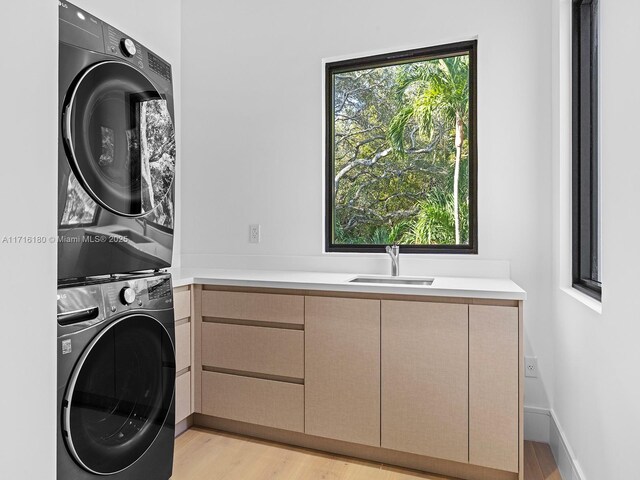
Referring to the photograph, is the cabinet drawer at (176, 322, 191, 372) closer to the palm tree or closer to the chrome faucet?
the chrome faucet

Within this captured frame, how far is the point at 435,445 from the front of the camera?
182 cm

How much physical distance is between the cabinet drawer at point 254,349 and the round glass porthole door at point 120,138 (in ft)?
2.75

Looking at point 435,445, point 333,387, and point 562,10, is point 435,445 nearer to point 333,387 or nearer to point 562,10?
point 333,387

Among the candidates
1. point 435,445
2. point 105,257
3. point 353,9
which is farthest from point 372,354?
point 353,9

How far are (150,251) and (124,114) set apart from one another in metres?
0.50

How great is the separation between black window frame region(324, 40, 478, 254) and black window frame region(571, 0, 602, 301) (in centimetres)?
51

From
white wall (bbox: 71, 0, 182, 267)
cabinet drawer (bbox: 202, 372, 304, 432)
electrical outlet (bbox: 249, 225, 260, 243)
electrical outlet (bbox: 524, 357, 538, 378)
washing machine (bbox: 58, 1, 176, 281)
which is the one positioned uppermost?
white wall (bbox: 71, 0, 182, 267)

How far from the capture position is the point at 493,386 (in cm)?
175

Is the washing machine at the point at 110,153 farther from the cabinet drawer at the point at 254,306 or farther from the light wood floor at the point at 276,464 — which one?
the light wood floor at the point at 276,464

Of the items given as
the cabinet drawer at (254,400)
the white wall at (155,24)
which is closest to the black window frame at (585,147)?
the cabinet drawer at (254,400)

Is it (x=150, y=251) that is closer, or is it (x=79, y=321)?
(x=79, y=321)

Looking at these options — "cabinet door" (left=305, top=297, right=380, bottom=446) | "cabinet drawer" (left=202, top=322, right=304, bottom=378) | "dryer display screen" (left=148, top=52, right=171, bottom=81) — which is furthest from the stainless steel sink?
"dryer display screen" (left=148, top=52, right=171, bottom=81)

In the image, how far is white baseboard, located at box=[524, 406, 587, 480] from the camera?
1.73m

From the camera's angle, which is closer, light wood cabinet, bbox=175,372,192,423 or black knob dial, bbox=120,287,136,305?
black knob dial, bbox=120,287,136,305
